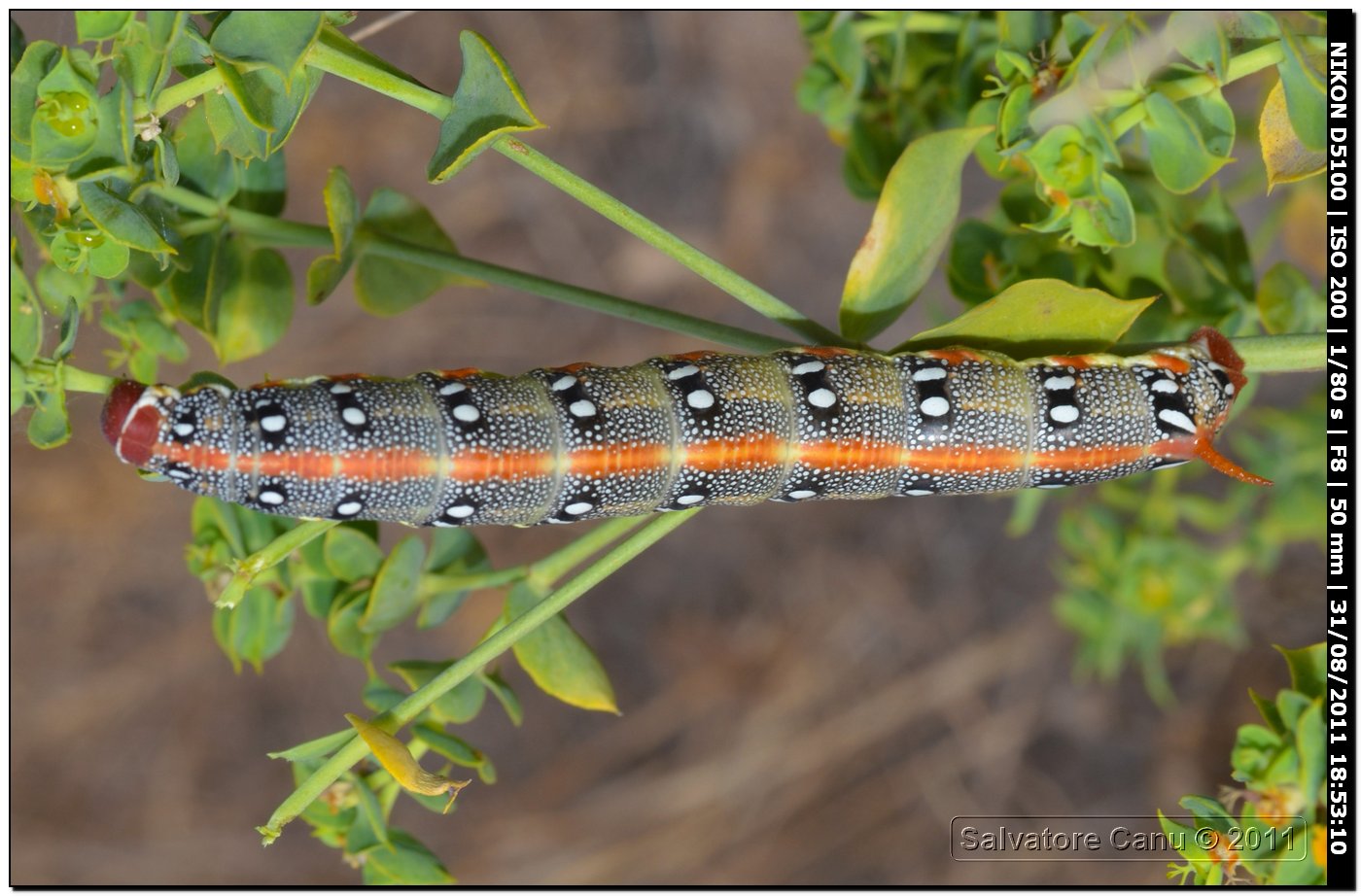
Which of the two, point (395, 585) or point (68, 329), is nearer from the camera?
point (68, 329)

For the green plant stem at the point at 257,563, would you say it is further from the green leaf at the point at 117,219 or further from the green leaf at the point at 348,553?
the green leaf at the point at 117,219

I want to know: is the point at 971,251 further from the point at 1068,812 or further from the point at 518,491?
the point at 1068,812

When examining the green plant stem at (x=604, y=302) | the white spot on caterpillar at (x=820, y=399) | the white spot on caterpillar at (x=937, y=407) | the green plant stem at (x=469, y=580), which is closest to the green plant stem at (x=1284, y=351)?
the white spot on caterpillar at (x=937, y=407)

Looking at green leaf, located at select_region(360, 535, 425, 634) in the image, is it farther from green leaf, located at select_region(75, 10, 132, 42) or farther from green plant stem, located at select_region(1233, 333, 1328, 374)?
green plant stem, located at select_region(1233, 333, 1328, 374)

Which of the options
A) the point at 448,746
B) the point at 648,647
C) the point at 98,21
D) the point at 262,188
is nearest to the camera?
the point at 98,21

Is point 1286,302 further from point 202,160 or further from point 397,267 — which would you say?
point 202,160

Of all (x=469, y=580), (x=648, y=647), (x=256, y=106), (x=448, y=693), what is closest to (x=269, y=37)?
(x=256, y=106)

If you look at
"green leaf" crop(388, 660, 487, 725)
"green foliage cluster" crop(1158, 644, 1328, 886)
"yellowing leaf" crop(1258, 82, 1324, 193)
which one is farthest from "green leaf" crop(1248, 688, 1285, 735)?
"green leaf" crop(388, 660, 487, 725)
